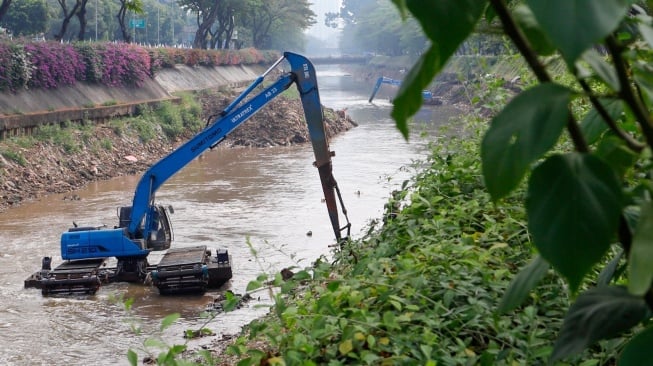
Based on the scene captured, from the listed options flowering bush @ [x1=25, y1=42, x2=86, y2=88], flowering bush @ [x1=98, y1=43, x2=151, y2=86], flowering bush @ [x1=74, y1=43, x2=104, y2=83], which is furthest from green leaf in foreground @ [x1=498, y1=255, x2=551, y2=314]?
flowering bush @ [x1=98, y1=43, x2=151, y2=86]

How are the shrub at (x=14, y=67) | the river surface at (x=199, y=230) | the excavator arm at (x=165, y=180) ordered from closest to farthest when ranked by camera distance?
the river surface at (x=199, y=230) < the excavator arm at (x=165, y=180) < the shrub at (x=14, y=67)

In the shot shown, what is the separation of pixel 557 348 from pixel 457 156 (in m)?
5.27

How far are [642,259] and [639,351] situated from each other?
194 mm

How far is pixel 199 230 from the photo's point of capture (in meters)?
14.5

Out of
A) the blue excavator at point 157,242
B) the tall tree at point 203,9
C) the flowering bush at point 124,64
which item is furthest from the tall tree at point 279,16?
the blue excavator at point 157,242

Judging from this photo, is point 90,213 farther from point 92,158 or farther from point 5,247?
point 92,158

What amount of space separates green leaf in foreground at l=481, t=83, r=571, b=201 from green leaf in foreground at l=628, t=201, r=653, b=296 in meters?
0.13

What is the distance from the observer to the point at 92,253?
1142 centimetres

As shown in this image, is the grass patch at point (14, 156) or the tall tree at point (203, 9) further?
the tall tree at point (203, 9)

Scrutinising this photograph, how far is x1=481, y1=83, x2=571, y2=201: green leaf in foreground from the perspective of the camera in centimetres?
82

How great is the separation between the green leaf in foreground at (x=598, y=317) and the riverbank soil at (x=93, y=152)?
1590cm

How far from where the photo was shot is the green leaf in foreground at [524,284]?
1.05 meters

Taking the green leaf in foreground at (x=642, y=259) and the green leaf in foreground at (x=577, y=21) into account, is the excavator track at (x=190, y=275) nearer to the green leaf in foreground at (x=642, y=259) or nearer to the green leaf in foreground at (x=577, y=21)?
the green leaf in foreground at (x=642, y=259)

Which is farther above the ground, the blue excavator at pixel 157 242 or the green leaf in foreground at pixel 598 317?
the green leaf in foreground at pixel 598 317
